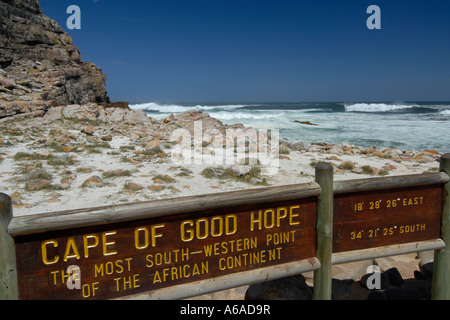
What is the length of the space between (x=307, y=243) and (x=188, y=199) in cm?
86

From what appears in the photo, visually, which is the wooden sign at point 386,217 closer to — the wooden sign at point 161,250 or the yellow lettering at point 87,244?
the wooden sign at point 161,250

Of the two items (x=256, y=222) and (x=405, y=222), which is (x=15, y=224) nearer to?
(x=256, y=222)

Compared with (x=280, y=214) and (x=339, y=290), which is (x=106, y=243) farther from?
(x=339, y=290)

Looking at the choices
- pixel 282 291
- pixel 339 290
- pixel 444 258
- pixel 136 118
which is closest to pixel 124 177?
pixel 282 291

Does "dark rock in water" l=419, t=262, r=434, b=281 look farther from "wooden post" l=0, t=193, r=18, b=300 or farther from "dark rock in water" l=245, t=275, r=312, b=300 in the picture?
→ "wooden post" l=0, t=193, r=18, b=300

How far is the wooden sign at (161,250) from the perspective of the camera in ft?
5.54

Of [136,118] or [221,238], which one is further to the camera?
[136,118]

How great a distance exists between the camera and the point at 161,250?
6.14 ft

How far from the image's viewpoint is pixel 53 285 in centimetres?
170

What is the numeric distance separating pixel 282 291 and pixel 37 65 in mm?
20337

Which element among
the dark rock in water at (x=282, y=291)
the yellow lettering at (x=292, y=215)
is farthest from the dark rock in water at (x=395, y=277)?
the yellow lettering at (x=292, y=215)

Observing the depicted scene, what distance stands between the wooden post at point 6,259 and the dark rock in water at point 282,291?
1.95m

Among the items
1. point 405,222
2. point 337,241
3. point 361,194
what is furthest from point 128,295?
point 405,222

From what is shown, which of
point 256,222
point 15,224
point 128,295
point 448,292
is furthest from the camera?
point 448,292
